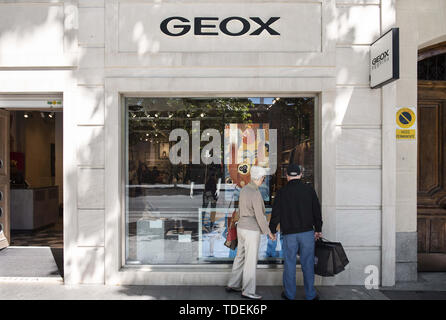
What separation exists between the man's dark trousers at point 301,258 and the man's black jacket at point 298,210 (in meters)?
0.11

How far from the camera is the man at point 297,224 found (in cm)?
459

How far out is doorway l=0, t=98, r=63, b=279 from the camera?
5.98 m

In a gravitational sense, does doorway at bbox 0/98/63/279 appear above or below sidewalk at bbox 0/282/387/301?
above

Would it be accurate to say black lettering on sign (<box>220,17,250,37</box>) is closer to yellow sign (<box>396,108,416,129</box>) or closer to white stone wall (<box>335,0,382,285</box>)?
white stone wall (<box>335,0,382,285</box>)

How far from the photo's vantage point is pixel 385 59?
15.6 feet

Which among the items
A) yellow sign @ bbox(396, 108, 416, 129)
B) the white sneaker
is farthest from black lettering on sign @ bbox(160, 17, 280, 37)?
the white sneaker

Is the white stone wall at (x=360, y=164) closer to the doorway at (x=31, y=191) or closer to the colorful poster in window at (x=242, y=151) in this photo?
the colorful poster in window at (x=242, y=151)

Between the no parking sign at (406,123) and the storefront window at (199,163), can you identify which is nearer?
the no parking sign at (406,123)

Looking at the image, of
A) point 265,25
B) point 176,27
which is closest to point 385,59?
point 265,25

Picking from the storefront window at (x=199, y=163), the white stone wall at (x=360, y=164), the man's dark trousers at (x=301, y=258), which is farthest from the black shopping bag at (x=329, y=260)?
the storefront window at (x=199, y=163)

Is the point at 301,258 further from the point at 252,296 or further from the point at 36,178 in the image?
Result: the point at 36,178
